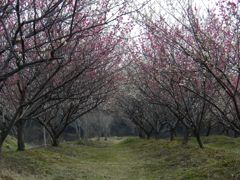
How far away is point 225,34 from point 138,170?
7586 mm

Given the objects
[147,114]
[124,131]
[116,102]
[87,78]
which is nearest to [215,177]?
[87,78]

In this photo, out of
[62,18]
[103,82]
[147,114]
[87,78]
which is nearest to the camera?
[62,18]

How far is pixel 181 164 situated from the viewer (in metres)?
16.7

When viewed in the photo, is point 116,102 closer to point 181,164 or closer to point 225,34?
point 181,164

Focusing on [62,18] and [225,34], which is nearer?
[62,18]

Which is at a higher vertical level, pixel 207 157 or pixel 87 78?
pixel 87 78

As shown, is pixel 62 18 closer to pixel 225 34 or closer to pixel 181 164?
pixel 225 34

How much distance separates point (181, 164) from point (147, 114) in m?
23.3

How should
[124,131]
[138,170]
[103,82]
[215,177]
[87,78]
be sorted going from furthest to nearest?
1. [124,131]
2. [103,82]
3. [87,78]
4. [138,170]
5. [215,177]

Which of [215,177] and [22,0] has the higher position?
[22,0]

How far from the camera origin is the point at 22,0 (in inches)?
366

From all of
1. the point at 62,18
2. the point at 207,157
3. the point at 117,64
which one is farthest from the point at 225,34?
the point at 117,64

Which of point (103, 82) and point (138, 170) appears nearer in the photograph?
point (138, 170)

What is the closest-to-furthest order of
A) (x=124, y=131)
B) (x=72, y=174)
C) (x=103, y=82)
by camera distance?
1. (x=72, y=174)
2. (x=103, y=82)
3. (x=124, y=131)
